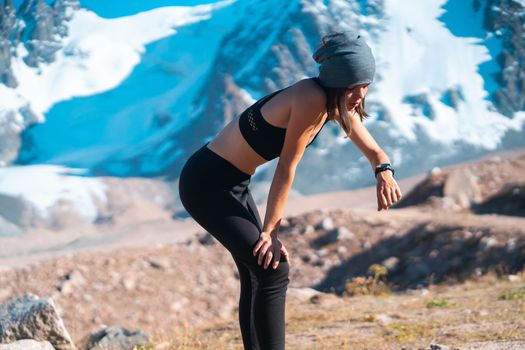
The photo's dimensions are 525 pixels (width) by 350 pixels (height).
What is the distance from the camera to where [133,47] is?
85875 mm

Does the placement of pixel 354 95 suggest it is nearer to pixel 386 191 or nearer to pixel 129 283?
pixel 386 191

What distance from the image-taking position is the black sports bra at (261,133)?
3.03 m

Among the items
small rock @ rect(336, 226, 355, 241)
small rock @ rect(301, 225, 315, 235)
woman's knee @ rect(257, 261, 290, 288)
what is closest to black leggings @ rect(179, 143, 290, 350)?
woman's knee @ rect(257, 261, 290, 288)

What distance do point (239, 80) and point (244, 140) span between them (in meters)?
66.2

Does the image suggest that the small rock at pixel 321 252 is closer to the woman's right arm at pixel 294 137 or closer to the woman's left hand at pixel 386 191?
the woman's left hand at pixel 386 191

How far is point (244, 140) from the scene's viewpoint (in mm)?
3100

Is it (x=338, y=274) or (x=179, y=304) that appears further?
(x=338, y=274)

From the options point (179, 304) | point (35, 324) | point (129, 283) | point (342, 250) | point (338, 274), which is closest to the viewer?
point (35, 324)

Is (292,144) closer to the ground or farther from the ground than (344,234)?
farther from the ground

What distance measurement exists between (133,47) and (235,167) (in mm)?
85532

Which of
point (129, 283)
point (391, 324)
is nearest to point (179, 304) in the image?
point (129, 283)

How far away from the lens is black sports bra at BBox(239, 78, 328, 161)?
3025mm

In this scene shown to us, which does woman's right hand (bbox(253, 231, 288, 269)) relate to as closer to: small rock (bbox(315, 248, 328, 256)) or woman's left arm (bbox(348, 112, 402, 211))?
woman's left arm (bbox(348, 112, 402, 211))

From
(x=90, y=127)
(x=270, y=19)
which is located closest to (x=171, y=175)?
(x=90, y=127)
